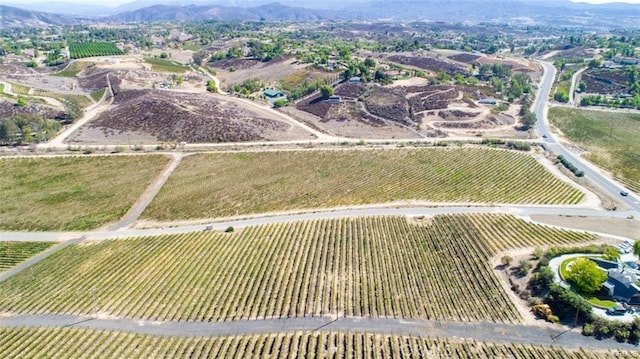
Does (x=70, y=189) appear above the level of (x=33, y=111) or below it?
below

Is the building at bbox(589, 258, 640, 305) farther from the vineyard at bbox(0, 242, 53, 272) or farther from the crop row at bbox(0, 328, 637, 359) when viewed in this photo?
the vineyard at bbox(0, 242, 53, 272)

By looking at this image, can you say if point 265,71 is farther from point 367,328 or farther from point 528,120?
point 367,328

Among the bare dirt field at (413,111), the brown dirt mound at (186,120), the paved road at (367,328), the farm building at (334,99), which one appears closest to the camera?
the paved road at (367,328)

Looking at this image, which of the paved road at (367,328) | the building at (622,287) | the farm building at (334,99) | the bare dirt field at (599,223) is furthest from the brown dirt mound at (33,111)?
the building at (622,287)

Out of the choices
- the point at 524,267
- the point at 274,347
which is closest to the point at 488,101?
Result: the point at 524,267

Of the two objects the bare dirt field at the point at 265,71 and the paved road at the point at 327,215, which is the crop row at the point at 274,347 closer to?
the paved road at the point at 327,215

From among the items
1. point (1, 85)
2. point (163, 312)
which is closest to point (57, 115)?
point (1, 85)

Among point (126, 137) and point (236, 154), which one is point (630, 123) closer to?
point (236, 154)
